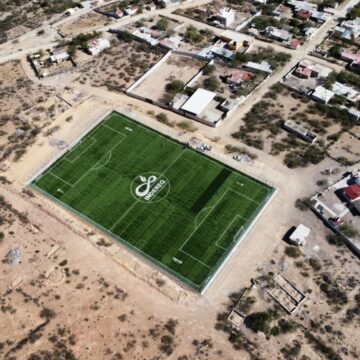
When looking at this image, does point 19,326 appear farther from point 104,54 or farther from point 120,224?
point 104,54

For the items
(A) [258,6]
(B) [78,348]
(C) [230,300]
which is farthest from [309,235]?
(A) [258,6]

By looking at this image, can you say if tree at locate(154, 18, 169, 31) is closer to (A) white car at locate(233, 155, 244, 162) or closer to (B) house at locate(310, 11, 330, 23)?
(B) house at locate(310, 11, 330, 23)

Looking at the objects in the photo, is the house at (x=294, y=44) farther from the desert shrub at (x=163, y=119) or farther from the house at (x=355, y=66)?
the desert shrub at (x=163, y=119)

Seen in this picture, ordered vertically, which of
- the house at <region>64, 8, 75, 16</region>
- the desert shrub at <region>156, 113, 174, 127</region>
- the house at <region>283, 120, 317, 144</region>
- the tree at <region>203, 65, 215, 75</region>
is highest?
the house at <region>64, 8, 75, 16</region>

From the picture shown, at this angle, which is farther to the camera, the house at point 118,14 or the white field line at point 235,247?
the house at point 118,14

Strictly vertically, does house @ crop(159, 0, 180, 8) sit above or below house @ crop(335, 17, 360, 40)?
below

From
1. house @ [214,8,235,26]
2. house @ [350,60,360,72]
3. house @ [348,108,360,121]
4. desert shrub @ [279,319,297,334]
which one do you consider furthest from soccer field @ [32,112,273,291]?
house @ [214,8,235,26]

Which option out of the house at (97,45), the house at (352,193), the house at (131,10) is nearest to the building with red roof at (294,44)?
the house at (131,10)
